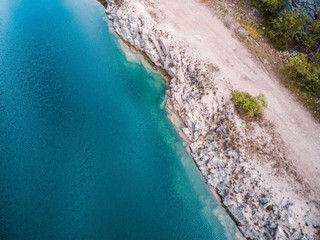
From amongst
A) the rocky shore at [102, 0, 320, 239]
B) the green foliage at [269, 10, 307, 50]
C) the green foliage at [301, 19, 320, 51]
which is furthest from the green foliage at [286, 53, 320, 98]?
the rocky shore at [102, 0, 320, 239]

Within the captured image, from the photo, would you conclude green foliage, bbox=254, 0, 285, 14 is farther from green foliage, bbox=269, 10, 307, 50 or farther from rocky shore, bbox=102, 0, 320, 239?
rocky shore, bbox=102, 0, 320, 239

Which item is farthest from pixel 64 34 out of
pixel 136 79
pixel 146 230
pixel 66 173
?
pixel 146 230

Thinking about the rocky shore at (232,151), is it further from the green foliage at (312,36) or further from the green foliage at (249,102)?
the green foliage at (312,36)

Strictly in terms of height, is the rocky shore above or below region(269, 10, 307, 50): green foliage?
below

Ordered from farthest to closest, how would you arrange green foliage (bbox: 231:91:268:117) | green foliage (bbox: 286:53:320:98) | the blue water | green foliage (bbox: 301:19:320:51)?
green foliage (bbox: 301:19:320:51)
green foliage (bbox: 286:53:320:98)
green foliage (bbox: 231:91:268:117)
the blue water

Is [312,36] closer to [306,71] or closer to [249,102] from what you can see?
[306,71]

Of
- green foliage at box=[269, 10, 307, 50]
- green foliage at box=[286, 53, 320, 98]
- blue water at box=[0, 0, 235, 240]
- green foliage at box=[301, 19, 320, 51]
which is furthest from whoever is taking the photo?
green foliage at box=[269, 10, 307, 50]

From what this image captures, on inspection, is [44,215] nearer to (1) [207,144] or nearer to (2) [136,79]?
(1) [207,144]
